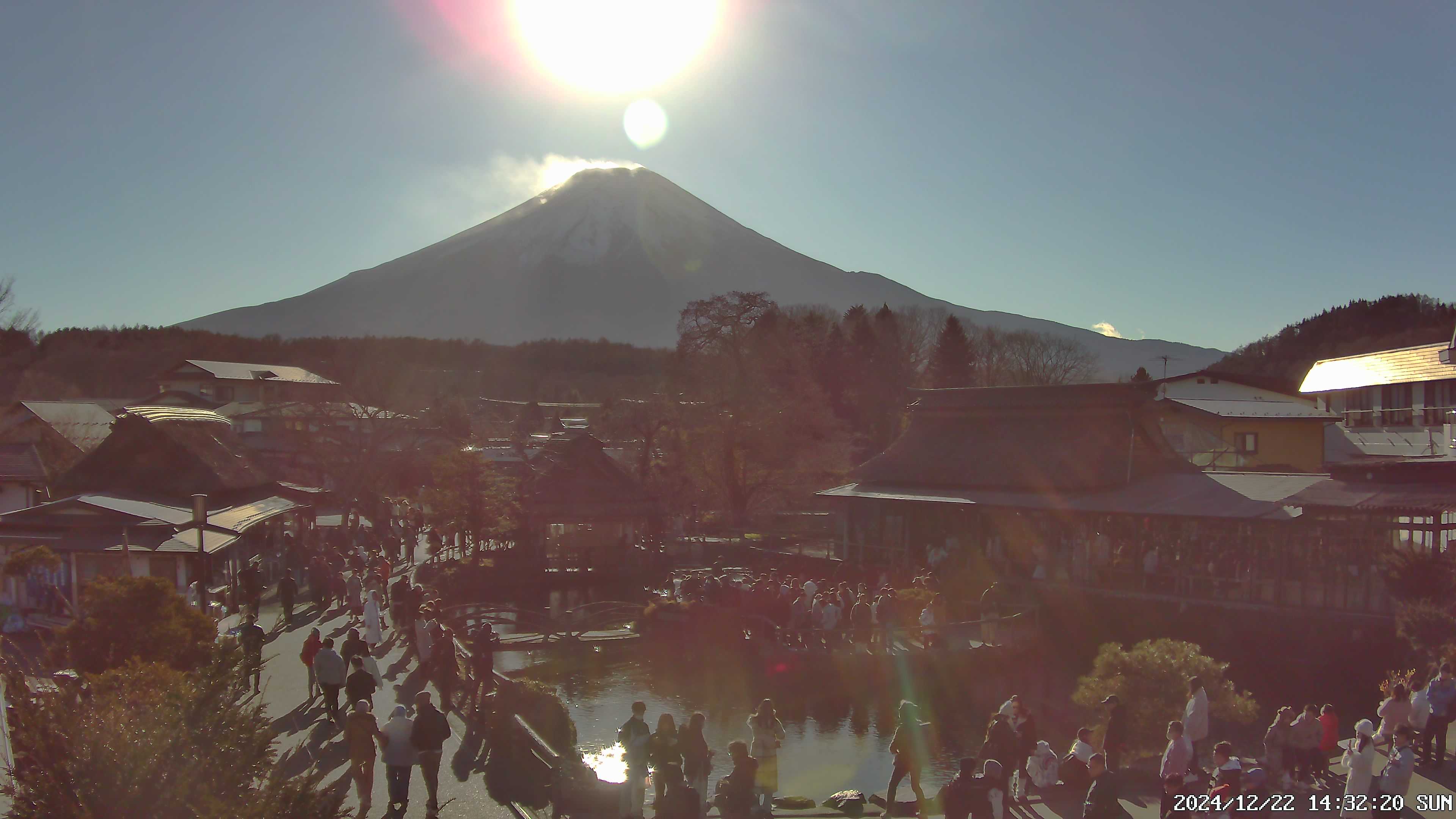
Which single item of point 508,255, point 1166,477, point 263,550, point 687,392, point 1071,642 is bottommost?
point 1071,642

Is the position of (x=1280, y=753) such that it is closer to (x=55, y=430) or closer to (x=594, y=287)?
(x=55, y=430)

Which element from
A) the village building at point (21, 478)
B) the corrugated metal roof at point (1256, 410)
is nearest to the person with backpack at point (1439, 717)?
the corrugated metal roof at point (1256, 410)

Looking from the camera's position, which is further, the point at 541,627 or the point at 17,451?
the point at 17,451

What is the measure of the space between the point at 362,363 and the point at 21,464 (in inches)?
1841

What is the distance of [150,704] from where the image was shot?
607 cm

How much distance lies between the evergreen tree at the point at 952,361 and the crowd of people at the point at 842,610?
38.2 meters

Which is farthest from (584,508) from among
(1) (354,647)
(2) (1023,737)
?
(2) (1023,737)

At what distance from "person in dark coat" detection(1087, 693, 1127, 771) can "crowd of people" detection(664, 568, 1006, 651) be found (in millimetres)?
6036

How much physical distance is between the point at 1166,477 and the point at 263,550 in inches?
798

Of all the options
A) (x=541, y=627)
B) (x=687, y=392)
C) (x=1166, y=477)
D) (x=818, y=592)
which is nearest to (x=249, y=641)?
(x=541, y=627)

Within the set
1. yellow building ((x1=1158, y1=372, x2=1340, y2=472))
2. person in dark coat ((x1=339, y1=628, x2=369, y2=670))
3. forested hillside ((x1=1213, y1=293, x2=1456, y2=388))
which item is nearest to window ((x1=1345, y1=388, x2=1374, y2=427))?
yellow building ((x1=1158, y1=372, x2=1340, y2=472))

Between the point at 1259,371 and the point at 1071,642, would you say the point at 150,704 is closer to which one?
the point at 1071,642

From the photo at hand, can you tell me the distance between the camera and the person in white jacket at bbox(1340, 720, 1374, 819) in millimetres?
8250

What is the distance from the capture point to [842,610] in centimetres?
1755
